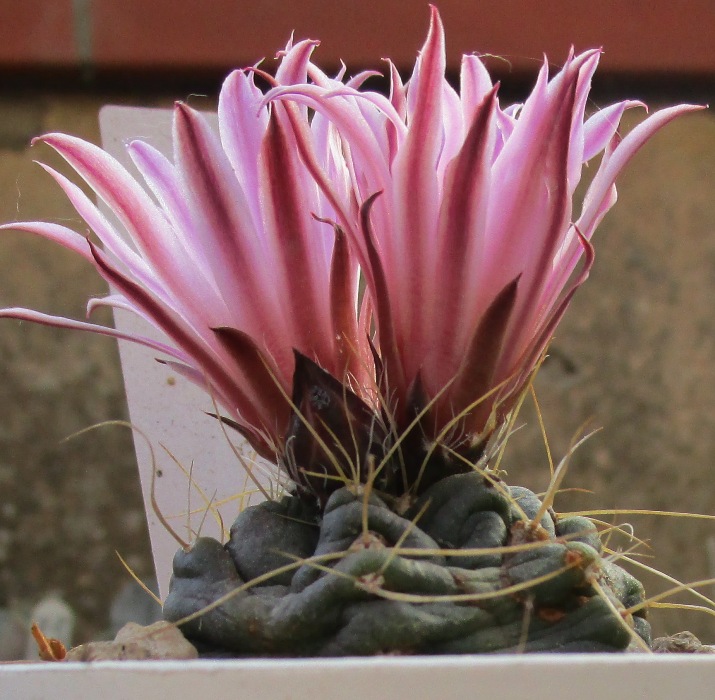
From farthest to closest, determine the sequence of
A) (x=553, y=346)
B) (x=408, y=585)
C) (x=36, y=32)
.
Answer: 1. (x=553, y=346)
2. (x=36, y=32)
3. (x=408, y=585)

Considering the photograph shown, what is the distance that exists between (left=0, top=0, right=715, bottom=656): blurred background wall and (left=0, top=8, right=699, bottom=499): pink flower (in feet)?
1.77

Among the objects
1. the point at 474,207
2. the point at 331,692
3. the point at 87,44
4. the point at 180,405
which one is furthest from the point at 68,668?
the point at 87,44

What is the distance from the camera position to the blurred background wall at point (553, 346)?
0.85 m

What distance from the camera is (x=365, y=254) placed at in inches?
12.8

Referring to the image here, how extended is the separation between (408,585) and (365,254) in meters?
0.12

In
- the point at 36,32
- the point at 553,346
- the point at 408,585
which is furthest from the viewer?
the point at 553,346

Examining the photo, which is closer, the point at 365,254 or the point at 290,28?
the point at 365,254

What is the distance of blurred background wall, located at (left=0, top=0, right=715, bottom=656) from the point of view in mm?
846

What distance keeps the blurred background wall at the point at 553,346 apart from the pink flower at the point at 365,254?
0.54m

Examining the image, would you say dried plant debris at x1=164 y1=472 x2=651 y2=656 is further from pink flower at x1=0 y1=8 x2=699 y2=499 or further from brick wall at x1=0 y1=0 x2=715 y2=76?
brick wall at x1=0 y1=0 x2=715 y2=76

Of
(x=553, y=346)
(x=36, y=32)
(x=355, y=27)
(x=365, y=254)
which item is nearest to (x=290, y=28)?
(x=355, y=27)

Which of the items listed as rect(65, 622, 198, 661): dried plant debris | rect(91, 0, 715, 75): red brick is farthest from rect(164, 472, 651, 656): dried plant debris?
rect(91, 0, 715, 75): red brick

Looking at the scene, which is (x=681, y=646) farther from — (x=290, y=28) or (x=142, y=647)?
(x=290, y=28)

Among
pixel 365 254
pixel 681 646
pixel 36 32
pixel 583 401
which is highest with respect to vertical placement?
pixel 36 32
